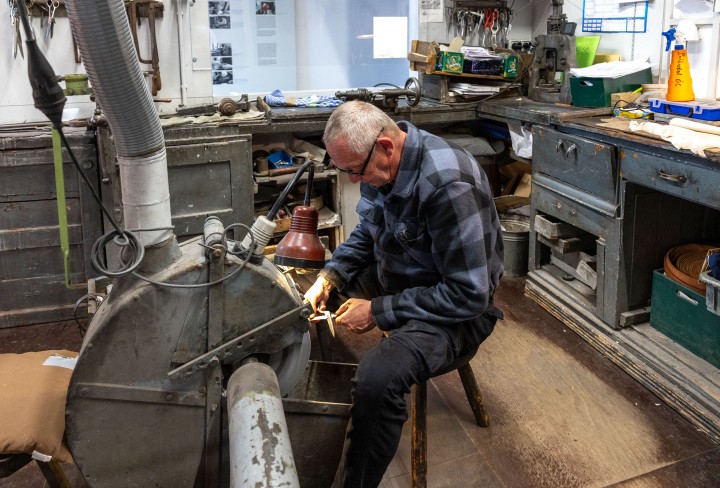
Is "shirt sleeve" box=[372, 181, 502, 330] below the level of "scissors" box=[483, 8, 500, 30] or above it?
below

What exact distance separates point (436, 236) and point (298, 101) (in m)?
2.07

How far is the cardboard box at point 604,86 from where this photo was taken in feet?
10.8

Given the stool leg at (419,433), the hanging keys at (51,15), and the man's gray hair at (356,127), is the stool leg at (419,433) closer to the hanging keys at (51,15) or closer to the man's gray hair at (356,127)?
the man's gray hair at (356,127)

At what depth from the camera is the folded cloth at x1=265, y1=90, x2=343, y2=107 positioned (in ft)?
12.2

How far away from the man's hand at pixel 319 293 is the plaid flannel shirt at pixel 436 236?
0.24 meters

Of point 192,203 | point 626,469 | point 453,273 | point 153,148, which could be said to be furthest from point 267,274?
point 192,203

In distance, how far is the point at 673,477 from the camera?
2152 mm

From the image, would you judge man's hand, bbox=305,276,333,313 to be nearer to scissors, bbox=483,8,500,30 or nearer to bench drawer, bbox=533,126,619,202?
bench drawer, bbox=533,126,619,202

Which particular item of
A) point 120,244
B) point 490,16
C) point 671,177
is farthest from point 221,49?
point 120,244

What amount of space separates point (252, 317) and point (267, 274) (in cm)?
11

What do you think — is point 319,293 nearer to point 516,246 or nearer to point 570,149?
point 570,149

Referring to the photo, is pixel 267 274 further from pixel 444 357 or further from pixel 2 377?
pixel 2 377

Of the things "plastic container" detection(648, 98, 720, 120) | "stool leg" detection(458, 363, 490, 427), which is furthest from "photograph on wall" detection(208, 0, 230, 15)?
"stool leg" detection(458, 363, 490, 427)

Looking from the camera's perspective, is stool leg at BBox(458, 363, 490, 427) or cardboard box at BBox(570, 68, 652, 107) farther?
cardboard box at BBox(570, 68, 652, 107)
